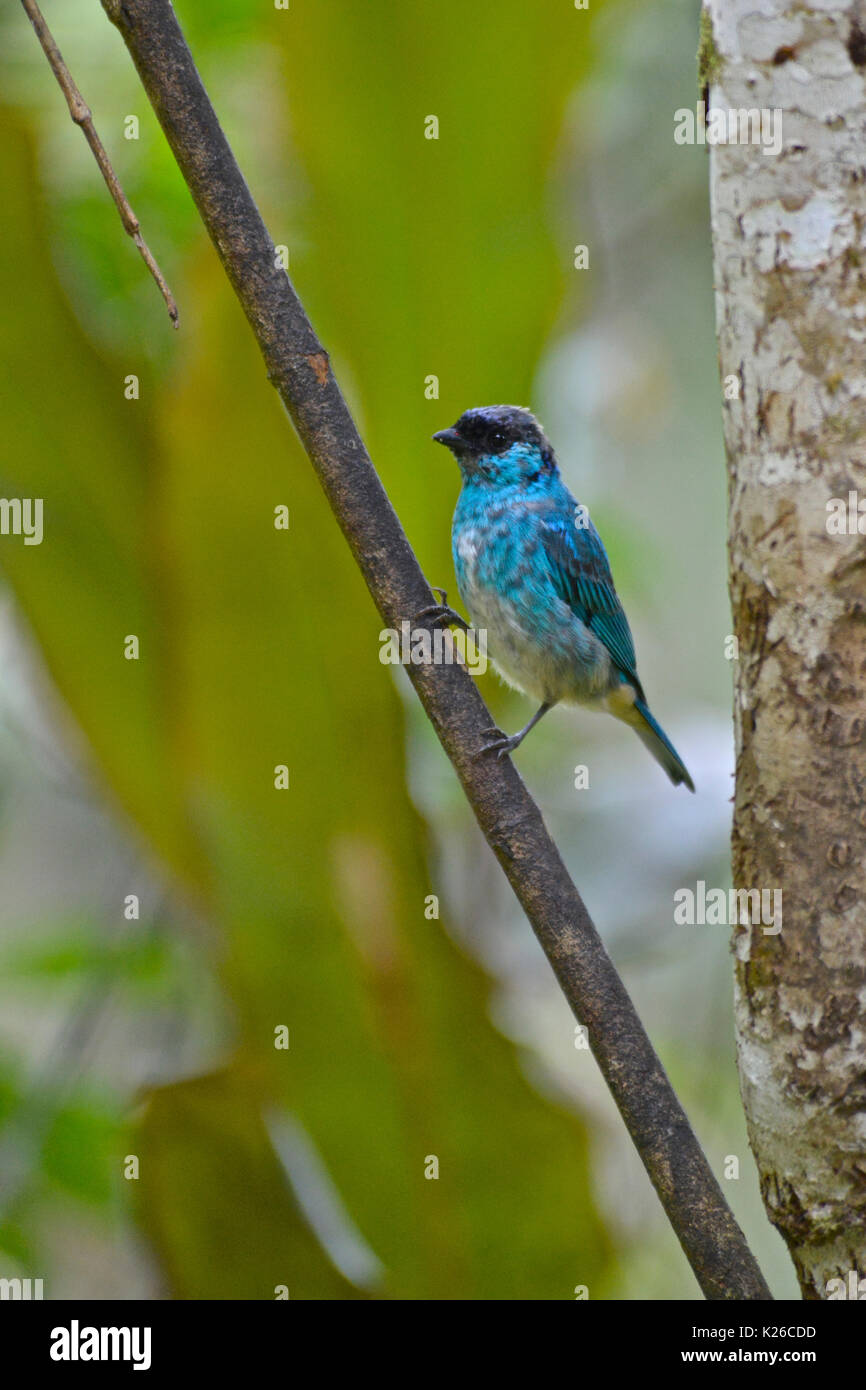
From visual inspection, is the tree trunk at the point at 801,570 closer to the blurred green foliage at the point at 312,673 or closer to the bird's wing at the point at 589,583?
the blurred green foliage at the point at 312,673

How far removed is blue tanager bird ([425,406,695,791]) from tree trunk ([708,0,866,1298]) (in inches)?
61.2

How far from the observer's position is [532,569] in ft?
12.4

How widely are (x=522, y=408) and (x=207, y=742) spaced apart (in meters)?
1.24

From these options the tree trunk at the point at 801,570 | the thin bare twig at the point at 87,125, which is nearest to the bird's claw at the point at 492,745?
the tree trunk at the point at 801,570

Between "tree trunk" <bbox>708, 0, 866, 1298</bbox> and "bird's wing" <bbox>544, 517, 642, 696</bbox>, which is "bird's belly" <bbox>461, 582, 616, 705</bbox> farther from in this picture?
"tree trunk" <bbox>708, 0, 866, 1298</bbox>

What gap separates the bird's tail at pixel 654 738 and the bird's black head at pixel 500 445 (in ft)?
2.59

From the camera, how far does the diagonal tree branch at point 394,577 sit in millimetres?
2127

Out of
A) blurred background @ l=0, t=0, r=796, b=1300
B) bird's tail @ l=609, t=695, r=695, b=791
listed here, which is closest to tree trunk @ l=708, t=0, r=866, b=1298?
blurred background @ l=0, t=0, r=796, b=1300

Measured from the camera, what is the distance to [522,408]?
3.56 meters

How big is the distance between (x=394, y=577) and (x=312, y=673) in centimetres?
127

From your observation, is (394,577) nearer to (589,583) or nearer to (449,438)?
(449,438)

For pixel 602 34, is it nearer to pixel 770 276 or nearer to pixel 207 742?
pixel 770 276

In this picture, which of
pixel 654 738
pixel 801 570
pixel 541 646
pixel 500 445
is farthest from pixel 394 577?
pixel 654 738

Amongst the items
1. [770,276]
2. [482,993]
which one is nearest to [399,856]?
[482,993]
